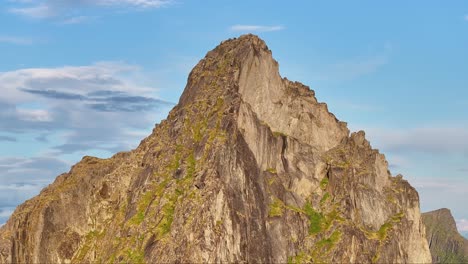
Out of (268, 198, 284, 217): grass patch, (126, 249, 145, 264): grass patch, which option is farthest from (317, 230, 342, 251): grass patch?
(126, 249, 145, 264): grass patch

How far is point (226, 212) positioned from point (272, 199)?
21.6 meters

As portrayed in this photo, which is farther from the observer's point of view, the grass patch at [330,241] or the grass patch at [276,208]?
the grass patch at [330,241]

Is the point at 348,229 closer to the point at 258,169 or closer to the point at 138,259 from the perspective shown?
the point at 258,169

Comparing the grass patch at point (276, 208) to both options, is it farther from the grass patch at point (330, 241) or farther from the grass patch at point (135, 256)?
the grass patch at point (135, 256)

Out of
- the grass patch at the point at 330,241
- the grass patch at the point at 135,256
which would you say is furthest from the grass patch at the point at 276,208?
the grass patch at the point at 135,256

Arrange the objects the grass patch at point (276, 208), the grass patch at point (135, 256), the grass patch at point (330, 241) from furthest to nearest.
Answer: the grass patch at point (330, 241), the grass patch at point (276, 208), the grass patch at point (135, 256)

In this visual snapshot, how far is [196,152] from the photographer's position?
635 feet

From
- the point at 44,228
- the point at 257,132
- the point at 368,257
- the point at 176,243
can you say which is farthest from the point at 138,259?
the point at 368,257

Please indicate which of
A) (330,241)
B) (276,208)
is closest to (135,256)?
(276,208)

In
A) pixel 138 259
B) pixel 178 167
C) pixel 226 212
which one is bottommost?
pixel 138 259

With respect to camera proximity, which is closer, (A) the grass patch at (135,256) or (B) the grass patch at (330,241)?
(A) the grass patch at (135,256)

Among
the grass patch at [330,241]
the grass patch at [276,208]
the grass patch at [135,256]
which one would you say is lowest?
the grass patch at [135,256]

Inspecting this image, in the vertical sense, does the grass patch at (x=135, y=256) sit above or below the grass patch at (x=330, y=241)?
below

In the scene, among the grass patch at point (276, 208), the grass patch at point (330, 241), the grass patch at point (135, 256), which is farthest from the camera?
the grass patch at point (330, 241)
